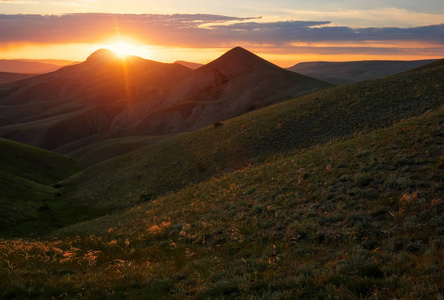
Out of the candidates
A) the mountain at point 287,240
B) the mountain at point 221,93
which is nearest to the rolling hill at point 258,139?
the mountain at point 287,240

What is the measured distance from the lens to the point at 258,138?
1612 inches

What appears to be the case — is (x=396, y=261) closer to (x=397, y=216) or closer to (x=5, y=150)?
(x=397, y=216)

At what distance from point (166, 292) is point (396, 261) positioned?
7.25 metres

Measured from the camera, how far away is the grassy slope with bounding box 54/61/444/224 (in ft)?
113

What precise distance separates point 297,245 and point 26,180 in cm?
4809

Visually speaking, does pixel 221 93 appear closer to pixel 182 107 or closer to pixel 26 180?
pixel 182 107

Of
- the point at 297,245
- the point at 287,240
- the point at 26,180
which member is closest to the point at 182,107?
the point at 26,180

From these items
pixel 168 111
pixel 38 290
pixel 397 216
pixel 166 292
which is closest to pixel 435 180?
pixel 397 216

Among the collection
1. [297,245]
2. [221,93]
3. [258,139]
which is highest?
[221,93]

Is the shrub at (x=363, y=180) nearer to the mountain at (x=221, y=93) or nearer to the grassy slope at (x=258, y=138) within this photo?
the grassy slope at (x=258, y=138)

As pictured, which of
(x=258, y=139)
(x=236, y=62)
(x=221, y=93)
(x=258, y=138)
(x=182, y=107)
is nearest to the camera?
(x=258, y=139)

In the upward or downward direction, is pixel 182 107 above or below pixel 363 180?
below

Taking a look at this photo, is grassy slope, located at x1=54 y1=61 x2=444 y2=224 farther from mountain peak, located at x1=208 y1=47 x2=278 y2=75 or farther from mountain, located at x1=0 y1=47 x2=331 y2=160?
mountain peak, located at x1=208 y1=47 x2=278 y2=75

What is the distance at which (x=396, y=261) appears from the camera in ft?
27.6
